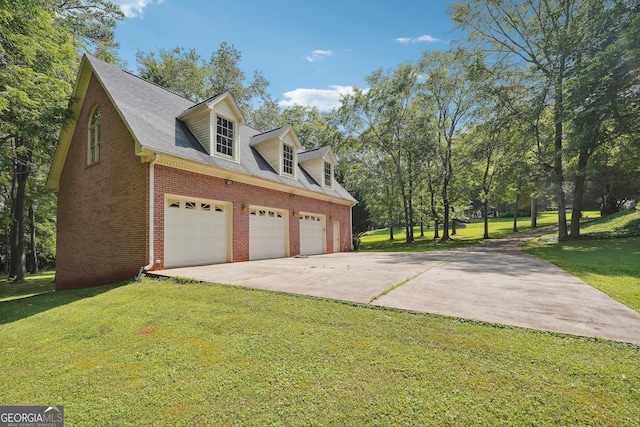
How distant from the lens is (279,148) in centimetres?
1342

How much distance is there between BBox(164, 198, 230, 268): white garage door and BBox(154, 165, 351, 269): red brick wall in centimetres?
28

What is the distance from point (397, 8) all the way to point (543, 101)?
1052 cm

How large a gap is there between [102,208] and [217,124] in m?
4.90

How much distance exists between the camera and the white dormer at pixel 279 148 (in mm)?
13398

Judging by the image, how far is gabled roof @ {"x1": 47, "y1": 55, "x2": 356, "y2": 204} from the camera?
841cm

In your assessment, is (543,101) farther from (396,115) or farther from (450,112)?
(396,115)

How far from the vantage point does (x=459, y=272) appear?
7.09m

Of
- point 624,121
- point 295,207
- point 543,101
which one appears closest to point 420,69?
point 543,101

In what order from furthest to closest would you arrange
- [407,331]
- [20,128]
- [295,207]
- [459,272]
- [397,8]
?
[295,207] → [397,8] → [20,128] → [459,272] → [407,331]

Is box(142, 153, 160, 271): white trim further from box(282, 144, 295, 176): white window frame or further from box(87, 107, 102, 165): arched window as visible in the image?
box(282, 144, 295, 176): white window frame

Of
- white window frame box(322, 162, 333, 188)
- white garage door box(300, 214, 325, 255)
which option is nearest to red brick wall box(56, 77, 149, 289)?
white garage door box(300, 214, 325, 255)

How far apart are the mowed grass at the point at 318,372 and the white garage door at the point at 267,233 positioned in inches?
296

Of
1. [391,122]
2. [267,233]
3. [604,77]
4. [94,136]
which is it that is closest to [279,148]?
[267,233]

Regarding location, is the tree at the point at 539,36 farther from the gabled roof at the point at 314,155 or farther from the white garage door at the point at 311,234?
the white garage door at the point at 311,234
